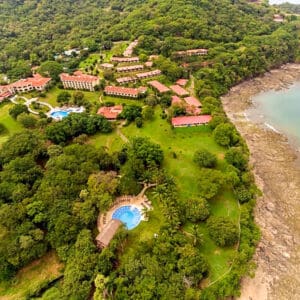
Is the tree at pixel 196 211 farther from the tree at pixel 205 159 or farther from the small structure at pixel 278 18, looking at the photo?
the small structure at pixel 278 18

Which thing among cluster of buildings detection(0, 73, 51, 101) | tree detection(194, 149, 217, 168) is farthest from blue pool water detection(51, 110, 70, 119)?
tree detection(194, 149, 217, 168)

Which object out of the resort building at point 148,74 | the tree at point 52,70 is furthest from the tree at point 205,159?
the tree at point 52,70

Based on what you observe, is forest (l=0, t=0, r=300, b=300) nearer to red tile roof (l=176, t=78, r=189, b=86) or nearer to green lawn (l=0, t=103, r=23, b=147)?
green lawn (l=0, t=103, r=23, b=147)

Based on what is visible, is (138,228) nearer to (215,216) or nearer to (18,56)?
(215,216)

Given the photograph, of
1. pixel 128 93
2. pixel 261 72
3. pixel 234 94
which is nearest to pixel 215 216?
pixel 128 93

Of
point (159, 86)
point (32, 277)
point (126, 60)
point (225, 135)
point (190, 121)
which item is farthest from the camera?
point (126, 60)

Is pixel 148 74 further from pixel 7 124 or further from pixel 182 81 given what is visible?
pixel 7 124

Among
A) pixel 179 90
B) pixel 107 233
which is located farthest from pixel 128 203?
pixel 179 90
